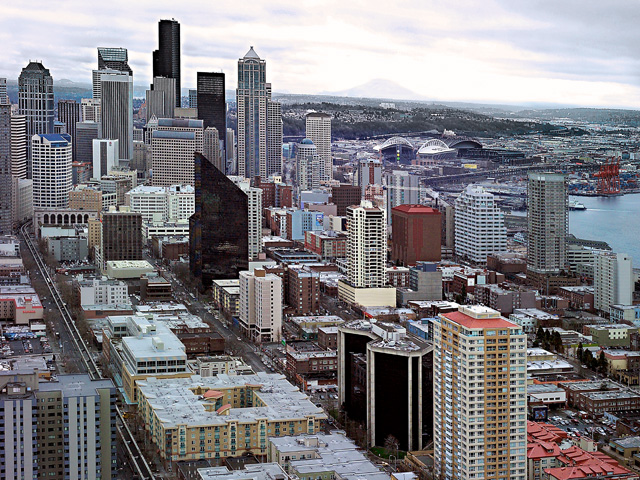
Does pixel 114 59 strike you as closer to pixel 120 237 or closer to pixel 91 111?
pixel 91 111

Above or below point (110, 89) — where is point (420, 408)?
below

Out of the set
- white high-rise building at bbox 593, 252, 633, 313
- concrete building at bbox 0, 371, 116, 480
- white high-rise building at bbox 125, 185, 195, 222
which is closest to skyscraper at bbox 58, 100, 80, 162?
white high-rise building at bbox 125, 185, 195, 222

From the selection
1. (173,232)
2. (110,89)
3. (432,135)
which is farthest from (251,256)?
(110,89)

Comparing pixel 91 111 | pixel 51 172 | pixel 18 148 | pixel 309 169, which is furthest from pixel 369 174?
pixel 91 111

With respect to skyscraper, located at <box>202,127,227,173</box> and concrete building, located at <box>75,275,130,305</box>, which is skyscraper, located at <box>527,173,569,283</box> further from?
skyscraper, located at <box>202,127,227,173</box>

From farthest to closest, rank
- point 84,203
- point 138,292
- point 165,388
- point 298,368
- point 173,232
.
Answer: point 84,203
point 173,232
point 138,292
point 298,368
point 165,388

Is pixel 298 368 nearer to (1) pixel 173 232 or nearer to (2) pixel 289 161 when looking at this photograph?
(1) pixel 173 232
